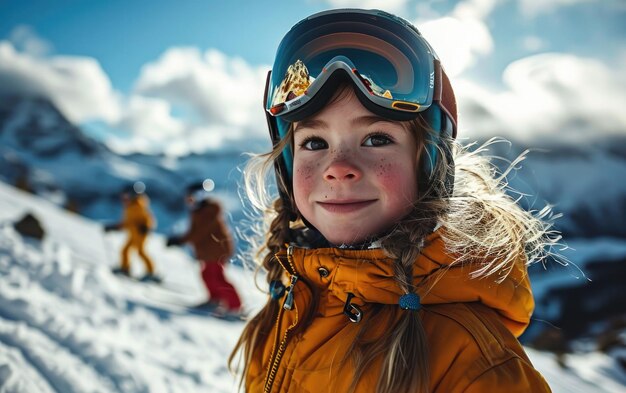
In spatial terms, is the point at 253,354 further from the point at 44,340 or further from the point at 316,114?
the point at 44,340

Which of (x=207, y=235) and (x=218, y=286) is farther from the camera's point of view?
(x=207, y=235)

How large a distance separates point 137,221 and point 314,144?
7.39 metres

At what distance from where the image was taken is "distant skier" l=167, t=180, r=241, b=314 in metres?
6.17

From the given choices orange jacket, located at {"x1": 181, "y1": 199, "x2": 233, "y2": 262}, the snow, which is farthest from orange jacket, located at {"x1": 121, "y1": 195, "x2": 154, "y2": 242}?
orange jacket, located at {"x1": 181, "y1": 199, "x2": 233, "y2": 262}

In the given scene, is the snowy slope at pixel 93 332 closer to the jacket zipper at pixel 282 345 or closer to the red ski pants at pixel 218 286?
the red ski pants at pixel 218 286

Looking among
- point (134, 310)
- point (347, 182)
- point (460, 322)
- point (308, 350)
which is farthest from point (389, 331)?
point (134, 310)

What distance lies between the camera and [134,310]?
4840 mm

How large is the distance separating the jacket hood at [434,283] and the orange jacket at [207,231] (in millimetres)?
5089

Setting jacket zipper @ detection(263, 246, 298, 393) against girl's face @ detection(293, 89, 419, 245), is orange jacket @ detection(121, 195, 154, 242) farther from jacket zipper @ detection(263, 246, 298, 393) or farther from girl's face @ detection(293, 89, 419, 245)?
girl's face @ detection(293, 89, 419, 245)

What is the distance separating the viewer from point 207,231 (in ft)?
20.7

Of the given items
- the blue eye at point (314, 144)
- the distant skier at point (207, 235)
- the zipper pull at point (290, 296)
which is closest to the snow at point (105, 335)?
the distant skier at point (207, 235)

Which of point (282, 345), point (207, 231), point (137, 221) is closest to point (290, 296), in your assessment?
point (282, 345)

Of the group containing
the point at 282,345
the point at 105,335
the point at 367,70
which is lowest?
the point at 105,335

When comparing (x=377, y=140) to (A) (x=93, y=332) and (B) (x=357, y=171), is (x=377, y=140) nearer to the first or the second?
(B) (x=357, y=171)
